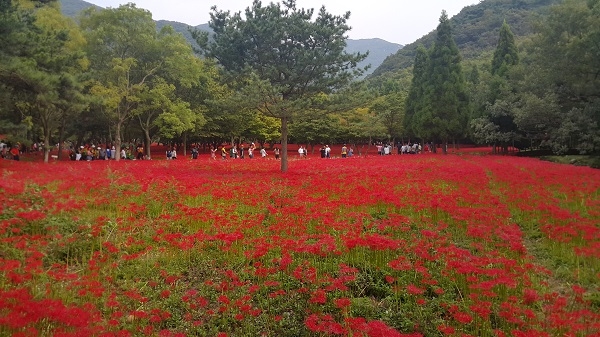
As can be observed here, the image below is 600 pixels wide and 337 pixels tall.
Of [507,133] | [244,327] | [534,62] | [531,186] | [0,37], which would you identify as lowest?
[244,327]

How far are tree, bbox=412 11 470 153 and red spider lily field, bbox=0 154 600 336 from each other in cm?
3187

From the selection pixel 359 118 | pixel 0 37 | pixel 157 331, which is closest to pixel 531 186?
pixel 157 331

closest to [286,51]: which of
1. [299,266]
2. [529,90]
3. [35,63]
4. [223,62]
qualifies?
[223,62]

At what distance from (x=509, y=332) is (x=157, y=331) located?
4086mm

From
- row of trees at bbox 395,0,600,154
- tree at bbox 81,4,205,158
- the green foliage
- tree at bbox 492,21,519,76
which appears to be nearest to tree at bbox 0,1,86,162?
tree at bbox 81,4,205,158

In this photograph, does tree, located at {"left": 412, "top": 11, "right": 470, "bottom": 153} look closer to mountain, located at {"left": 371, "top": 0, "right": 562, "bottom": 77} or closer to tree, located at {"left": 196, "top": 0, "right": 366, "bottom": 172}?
tree, located at {"left": 196, "top": 0, "right": 366, "bottom": 172}

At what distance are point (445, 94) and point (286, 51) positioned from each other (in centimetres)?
2692

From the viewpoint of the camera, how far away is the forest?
62.8ft

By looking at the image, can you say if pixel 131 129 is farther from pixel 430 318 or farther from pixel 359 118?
pixel 430 318

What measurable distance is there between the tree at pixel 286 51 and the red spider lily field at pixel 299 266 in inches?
Result: 392

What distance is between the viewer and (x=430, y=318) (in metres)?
4.98

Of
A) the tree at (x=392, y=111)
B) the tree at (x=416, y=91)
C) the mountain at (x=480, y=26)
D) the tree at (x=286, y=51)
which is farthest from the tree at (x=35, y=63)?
the mountain at (x=480, y=26)

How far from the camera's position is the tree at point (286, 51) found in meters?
19.6

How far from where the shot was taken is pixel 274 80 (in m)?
21.3
